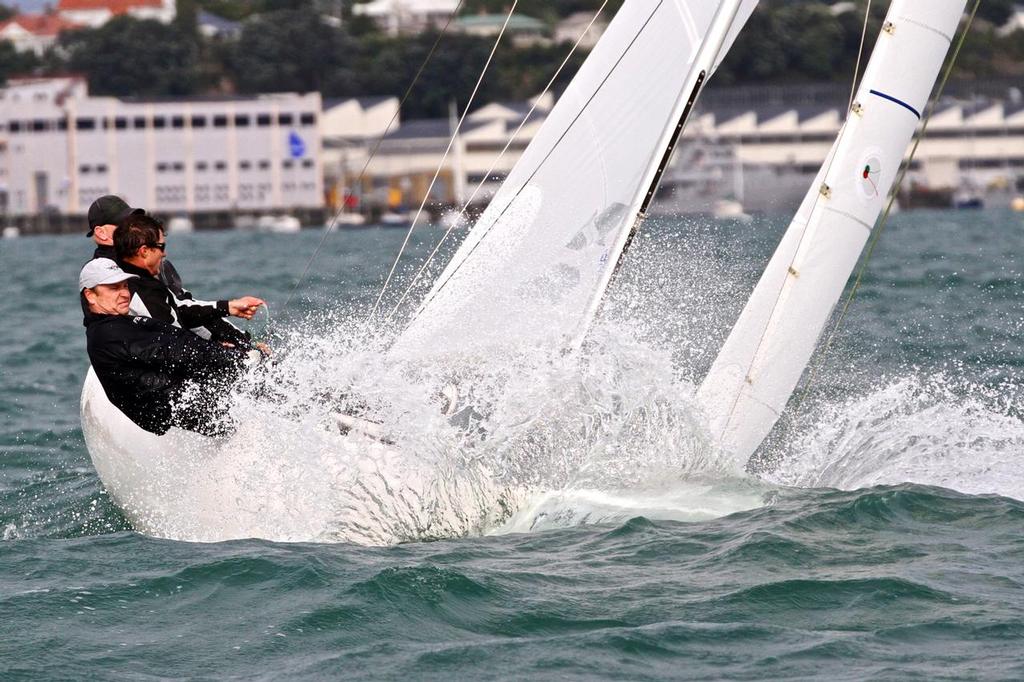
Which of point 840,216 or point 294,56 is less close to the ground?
point 294,56

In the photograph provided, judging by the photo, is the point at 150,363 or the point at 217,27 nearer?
the point at 150,363

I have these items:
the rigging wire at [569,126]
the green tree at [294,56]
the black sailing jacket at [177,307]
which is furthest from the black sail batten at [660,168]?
the green tree at [294,56]

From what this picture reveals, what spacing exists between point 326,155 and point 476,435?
74.5 metres

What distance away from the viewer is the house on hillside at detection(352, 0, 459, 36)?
359 feet

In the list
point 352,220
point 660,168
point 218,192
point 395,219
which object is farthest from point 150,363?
point 218,192

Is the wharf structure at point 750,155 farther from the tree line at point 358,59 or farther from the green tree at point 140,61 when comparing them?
the green tree at point 140,61

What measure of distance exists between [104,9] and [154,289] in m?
123

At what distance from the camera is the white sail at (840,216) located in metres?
7.25

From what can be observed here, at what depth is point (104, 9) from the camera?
123500 mm

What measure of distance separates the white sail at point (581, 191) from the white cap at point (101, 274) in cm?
144

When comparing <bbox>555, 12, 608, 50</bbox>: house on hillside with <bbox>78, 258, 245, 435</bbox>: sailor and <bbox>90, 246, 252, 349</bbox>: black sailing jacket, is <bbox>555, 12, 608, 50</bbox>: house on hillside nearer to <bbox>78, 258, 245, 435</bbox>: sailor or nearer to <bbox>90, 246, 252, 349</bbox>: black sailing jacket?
<bbox>90, 246, 252, 349</bbox>: black sailing jacket

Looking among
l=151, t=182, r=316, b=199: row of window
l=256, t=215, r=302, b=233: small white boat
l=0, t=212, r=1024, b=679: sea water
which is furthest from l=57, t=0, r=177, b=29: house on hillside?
l=0, t=212, r=1024, b=679: sea water

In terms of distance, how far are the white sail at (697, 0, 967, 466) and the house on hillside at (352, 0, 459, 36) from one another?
101345 millimetres

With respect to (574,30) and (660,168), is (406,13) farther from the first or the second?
(660,168)
